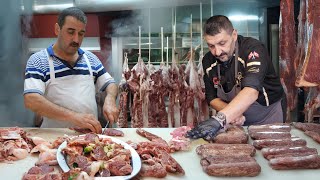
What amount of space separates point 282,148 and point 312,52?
780 millimetres

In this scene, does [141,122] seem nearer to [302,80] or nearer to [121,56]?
[121,56]

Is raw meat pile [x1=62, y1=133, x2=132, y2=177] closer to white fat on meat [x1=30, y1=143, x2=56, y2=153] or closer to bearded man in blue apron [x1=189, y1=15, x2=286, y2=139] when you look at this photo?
white fat on meat [x1=30, y1=143, x2=56, y2=153]

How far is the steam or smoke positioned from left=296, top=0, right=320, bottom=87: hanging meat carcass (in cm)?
430

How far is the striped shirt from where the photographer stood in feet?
13.2

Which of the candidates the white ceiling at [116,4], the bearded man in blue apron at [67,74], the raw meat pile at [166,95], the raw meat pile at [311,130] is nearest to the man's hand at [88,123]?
the bearded man in blue apron at [67,74]

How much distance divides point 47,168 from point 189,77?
3.22 m

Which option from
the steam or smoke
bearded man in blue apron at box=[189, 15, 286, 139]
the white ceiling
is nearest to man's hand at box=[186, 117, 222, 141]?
bearded man in blue apron at box=[189, 15, 286, 139]

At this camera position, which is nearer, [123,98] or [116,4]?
[123,98]

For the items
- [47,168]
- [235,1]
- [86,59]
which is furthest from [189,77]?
[47,168]

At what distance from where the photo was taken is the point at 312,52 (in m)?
3.00

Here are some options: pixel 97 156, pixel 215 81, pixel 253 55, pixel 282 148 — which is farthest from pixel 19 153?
pixel 253 55

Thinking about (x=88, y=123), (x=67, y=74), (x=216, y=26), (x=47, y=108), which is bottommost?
(x=88, y=123)

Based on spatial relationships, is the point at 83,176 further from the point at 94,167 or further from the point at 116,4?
the point at 116,4

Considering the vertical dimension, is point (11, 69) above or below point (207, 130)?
A: above
